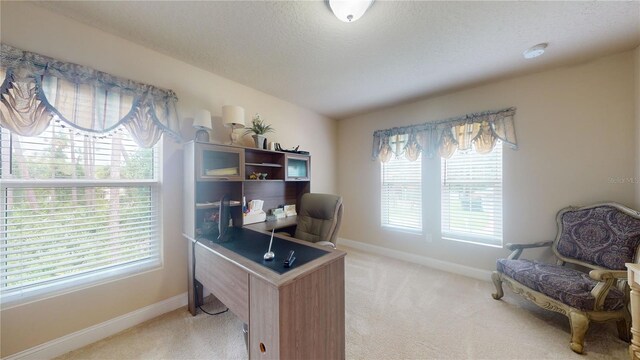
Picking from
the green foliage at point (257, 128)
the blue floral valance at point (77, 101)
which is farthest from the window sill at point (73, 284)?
the green foliage at point (257, 128)

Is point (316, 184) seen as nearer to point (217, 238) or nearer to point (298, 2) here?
point (217, 238)

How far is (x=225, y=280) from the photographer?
1529 mm

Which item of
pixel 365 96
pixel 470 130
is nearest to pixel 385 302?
pixel 470 130

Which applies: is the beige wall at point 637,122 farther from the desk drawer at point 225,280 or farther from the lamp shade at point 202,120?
the lamp shade at point 202,120

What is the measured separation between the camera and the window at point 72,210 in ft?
4.74

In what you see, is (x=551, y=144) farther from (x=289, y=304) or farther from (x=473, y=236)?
(x=289, y=304)

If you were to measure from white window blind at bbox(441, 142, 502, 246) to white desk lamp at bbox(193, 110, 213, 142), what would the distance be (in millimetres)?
3038

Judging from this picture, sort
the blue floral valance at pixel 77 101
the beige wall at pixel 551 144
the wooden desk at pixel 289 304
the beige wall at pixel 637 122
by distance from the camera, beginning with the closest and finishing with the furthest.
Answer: the wooden desk at pixel 289 304, the blue floral valance at pixel 77 101, the beige wall at pixel 637 122, the beige wall at pixel 551 144

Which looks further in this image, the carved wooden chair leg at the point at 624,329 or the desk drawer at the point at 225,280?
the carved wooden chair leg at the point at 624,329

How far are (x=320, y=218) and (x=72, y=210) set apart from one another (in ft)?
6.74

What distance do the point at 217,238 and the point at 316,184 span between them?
213 centimetres

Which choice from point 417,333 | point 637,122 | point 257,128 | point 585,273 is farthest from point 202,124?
point 637,122

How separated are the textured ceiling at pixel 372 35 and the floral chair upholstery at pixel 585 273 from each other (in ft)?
5.15

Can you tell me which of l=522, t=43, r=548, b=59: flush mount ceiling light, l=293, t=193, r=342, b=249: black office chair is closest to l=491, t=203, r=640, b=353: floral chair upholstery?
l=522, t=43, r=548, b=59: flush mount ceiling light
